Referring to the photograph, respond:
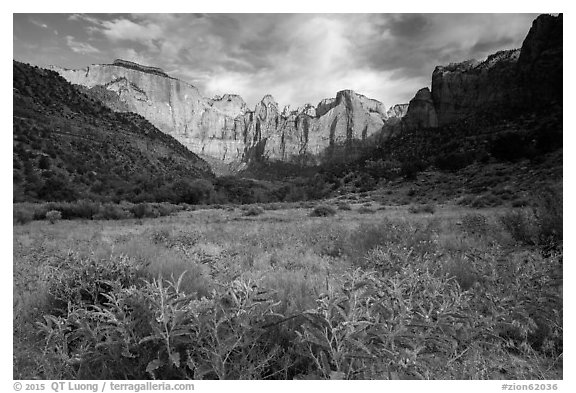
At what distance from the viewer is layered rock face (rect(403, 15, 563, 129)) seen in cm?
3609

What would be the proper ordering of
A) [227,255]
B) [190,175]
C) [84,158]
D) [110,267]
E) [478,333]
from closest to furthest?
[478,333], [110,267], [227,255], [84,158], [190,175]

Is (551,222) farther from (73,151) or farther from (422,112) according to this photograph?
(422,112)

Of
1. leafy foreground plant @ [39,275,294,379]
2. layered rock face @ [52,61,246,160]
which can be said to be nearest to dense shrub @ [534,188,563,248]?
leafy foreground plant @ [39,275,294,379]

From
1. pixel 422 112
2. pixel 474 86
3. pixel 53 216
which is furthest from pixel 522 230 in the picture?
pixel 422 112

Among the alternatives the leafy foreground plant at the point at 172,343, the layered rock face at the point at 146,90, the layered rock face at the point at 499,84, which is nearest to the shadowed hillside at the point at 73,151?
the leafy foreground plant at the point at 172,343

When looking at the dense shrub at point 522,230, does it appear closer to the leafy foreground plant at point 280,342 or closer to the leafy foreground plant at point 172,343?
the leafy foreground plant at point 280,342

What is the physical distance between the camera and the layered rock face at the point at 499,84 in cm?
3609

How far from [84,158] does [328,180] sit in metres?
40.3

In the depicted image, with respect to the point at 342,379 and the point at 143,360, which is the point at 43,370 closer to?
the point at 143,360

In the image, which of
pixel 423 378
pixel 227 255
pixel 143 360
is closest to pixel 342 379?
pixel 423 378

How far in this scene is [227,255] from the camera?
22.0 ft

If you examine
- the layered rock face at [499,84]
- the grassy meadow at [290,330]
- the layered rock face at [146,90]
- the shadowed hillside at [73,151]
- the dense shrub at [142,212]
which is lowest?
the grassy meadow at [290,330]

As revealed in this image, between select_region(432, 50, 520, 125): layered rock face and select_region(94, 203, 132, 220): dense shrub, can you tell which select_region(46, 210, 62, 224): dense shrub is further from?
select_region(432, 50, 520, 125): layered rock face

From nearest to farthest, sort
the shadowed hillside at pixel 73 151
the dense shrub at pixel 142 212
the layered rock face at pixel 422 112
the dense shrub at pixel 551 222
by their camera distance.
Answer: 1. the dense shrub at pixel 551 222
2. the dense shrub at pixel 142 212
3. the shadowed hillside at pixel 73 151
4. the layered rock face at pixel 422 112
